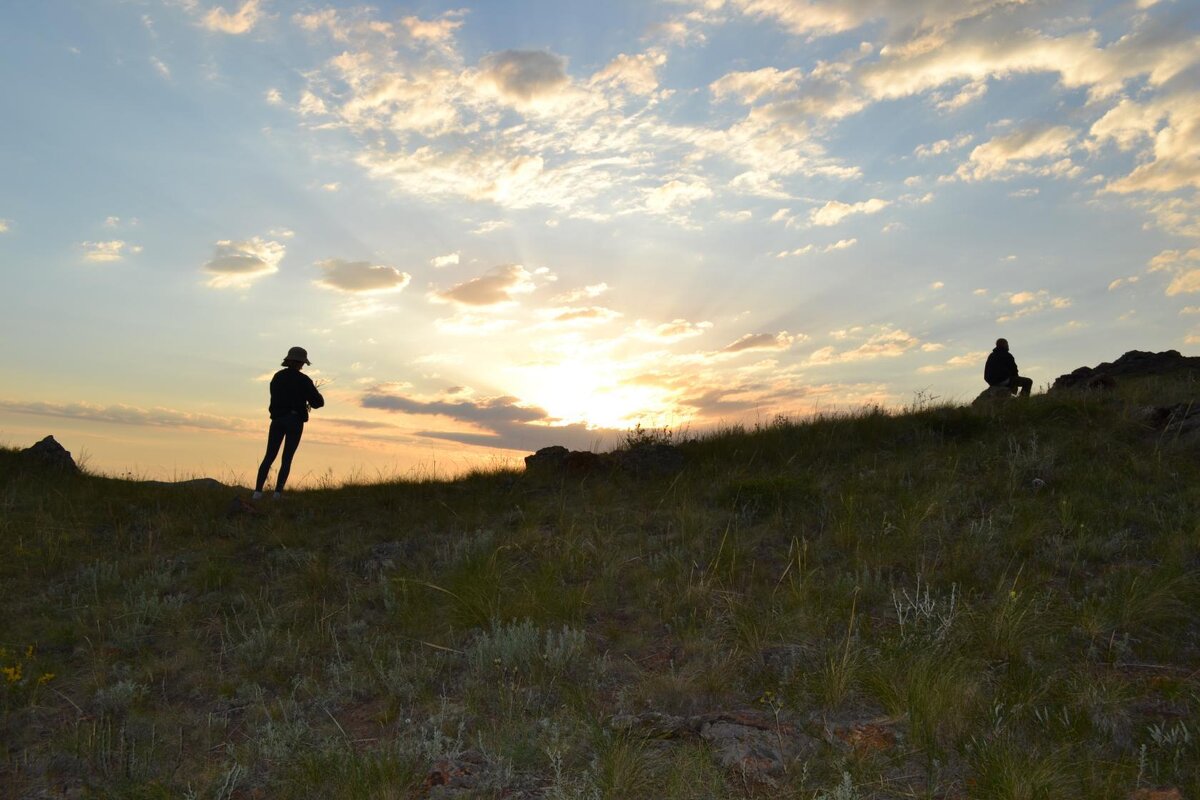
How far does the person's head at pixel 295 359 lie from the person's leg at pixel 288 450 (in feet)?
3.39

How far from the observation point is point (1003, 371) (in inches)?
711

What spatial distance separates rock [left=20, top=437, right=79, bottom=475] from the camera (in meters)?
15.4

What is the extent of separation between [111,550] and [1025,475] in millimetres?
12124

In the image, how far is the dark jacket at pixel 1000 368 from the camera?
59.3ft

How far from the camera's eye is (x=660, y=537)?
9156 mm

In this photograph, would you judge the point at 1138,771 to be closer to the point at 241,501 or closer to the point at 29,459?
the point at 241,501

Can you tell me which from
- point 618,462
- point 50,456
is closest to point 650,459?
point 618,462

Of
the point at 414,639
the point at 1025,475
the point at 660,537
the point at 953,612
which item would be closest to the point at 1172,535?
the point at 1025,475

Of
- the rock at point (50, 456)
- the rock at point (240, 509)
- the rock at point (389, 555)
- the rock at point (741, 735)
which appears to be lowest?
the rock at point (741, 735)

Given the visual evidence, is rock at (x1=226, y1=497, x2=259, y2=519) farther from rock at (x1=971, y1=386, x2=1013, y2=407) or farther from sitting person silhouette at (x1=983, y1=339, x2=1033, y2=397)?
sitting person silhouette at (x1=983, y1=339, x2=1033, y2=397)

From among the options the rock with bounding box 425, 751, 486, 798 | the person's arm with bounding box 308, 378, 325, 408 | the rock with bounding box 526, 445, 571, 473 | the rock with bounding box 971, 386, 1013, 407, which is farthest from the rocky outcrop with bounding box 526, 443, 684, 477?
the rock with bounding box 425, 751, 486, 798

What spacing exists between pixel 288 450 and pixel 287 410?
77 centimetres

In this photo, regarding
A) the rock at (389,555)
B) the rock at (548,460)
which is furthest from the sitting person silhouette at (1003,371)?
the rock at (389,555)

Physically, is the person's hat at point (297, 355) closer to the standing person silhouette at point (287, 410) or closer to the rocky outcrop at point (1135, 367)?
the standing person silhouette at point (287, 410)
